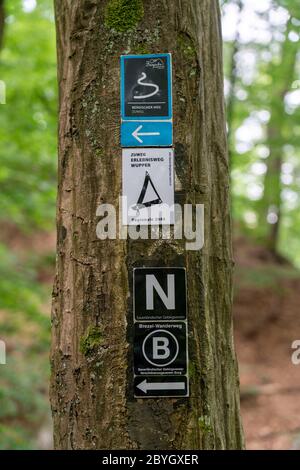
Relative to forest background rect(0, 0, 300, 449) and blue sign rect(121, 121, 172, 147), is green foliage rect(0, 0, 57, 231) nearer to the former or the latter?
forest background rect(0, 0, 300, 449)

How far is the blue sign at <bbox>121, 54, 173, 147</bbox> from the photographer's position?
1.97 metres

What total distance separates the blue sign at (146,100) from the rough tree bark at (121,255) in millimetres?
29

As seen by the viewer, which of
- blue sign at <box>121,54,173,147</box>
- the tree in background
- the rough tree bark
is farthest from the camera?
the tree in background

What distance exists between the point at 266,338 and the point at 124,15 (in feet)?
28.7

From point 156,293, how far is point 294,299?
914 centimetres

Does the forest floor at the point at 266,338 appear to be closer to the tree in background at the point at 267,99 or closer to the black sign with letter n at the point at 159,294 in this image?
the tree in background at the point at 267,99

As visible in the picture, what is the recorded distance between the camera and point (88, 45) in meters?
2.02

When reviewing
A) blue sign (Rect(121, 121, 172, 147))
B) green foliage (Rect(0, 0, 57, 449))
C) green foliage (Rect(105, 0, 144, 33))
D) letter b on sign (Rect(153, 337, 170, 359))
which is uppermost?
green foliage (Rect(0, 0, 57, 449))

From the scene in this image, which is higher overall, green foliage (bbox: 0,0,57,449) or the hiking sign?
green foliage (bbox: 0,0,57,449)

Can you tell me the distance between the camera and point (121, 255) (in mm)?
1910

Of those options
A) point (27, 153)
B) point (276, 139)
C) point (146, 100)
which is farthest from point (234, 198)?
point (146, 100)

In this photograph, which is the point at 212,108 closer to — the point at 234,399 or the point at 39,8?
the point at 234,399

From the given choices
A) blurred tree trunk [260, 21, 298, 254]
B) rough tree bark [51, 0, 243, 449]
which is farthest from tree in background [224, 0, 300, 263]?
rough tree bark [51, 0, 243, 449]
